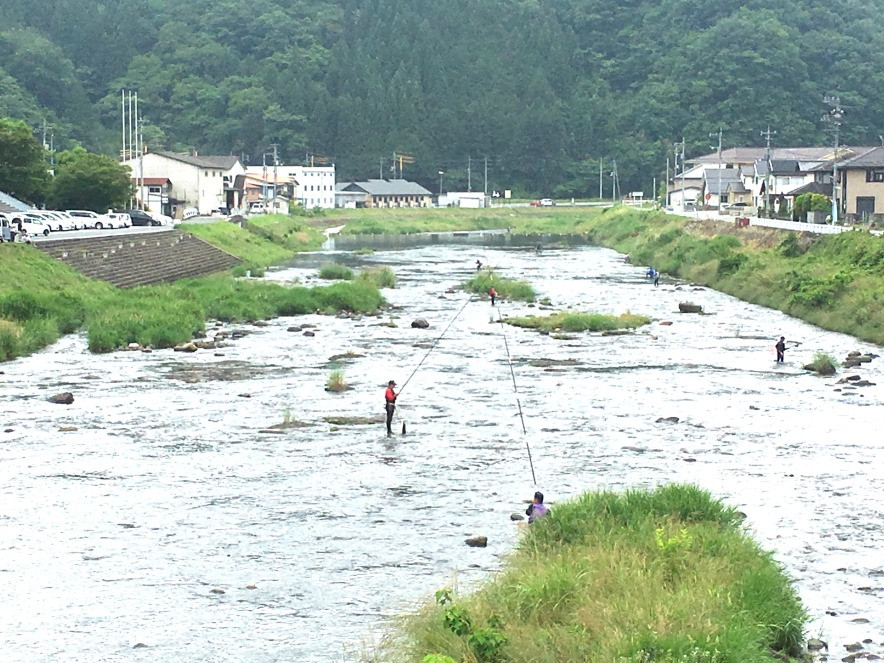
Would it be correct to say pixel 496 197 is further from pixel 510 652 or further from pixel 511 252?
pixel 510 652

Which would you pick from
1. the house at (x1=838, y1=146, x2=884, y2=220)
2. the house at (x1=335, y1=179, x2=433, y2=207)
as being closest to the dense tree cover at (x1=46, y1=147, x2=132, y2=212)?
the house at (x1=838, y1=146, x2=884, y2=220)

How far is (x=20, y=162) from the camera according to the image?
68125 millimetres

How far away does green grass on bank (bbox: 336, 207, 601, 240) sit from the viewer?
126188 mm

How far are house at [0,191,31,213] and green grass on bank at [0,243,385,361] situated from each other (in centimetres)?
1666

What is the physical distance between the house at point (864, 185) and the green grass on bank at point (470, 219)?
55556 mm

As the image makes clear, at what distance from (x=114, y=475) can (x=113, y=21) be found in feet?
548

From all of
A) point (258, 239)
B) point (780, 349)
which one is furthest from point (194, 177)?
point (780, 349)

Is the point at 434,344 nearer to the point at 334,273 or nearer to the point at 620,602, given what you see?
the point at 334,273

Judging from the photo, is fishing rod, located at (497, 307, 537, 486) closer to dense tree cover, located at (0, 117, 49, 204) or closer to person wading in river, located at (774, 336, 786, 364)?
person wading in river, located at (774, 336, 786, 364)

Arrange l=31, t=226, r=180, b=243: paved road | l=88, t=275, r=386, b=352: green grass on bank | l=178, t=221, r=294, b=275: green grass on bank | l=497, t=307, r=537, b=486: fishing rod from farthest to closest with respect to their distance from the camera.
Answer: l=178, t=221, r=294, b=275: green grass on bank
l=31, t=226, r=180, b=243: paved road
l=88, t=275, r=386, b=352: green grass on bank
l=497, t=307, r=537, b=486: fishing rod

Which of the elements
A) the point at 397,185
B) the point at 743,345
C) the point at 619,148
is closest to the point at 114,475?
the point at 743,345

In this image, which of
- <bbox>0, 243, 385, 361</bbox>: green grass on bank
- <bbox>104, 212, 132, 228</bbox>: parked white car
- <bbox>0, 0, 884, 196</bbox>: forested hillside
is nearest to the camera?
<bbox>0, 243, 385, 361</bbox>: green grass on bank

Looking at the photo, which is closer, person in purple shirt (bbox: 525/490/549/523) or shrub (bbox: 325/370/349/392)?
person in purple shirt (bbox: 525/490/549/523)

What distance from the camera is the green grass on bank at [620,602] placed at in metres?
12.6
